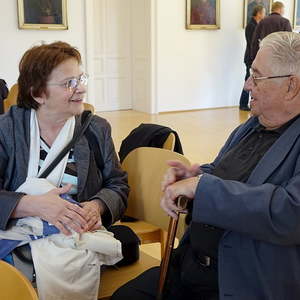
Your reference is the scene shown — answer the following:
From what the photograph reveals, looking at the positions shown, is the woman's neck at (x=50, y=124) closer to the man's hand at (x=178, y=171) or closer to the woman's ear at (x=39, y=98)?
the woman's ear at (x=39, y=98)

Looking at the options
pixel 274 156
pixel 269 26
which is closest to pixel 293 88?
pixel 274 156

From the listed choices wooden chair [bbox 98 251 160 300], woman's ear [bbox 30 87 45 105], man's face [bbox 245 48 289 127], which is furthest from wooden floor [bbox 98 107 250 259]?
man's face [bbox 245 48 289 127]

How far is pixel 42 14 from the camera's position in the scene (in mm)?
7441

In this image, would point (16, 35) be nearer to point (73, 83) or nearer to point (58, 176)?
point (73, 83)

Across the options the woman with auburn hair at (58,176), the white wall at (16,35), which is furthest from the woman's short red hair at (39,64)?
the white wall at (16,35)

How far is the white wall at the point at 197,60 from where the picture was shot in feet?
28.6

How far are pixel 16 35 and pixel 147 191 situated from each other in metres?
5.76

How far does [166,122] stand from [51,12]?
8.18ft

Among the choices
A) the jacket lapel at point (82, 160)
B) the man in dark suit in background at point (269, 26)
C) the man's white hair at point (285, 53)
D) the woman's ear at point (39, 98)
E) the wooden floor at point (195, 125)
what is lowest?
the wooden floor at point (195, 125)

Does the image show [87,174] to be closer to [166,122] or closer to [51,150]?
[51,150]

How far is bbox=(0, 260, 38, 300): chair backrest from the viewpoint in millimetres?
1166

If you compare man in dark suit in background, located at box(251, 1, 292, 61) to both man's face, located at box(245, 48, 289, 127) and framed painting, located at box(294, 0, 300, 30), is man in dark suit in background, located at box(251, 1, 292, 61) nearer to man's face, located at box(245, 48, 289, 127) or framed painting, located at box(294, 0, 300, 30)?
framed painting, located at box(294, 0, 300, 30)

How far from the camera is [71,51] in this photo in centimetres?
201

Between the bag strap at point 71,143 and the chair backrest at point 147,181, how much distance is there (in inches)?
15.2
